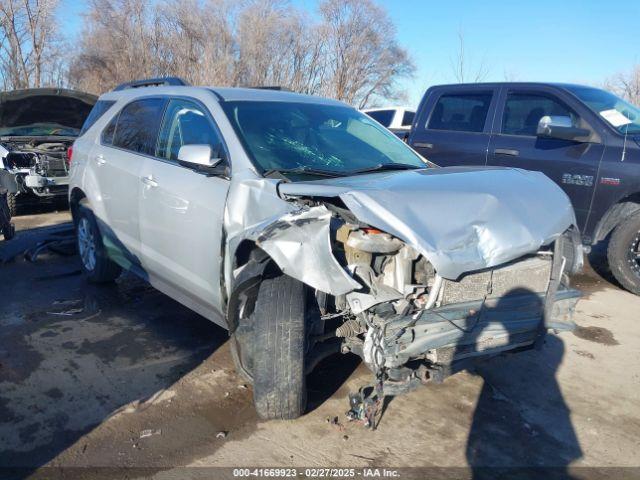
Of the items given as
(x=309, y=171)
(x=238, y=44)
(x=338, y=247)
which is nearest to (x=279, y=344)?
(x=338, y=247)

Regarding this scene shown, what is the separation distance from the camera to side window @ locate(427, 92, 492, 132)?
6.42m

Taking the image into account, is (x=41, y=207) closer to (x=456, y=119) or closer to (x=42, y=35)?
(x=456, y=119)

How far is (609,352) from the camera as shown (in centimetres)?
415

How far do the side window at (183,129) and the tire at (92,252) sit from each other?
1408 mm

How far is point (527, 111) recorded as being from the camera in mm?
6070

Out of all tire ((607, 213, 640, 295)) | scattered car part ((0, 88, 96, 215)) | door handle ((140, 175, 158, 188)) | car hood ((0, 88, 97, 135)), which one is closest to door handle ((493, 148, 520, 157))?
tire ((607, 213, 640, 295))

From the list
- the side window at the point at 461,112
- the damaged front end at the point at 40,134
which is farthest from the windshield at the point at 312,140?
the damaged front end at the point at 40,134

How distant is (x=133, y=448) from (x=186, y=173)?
180cm

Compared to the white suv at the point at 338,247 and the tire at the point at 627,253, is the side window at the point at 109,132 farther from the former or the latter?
the tire at the point at 627,253

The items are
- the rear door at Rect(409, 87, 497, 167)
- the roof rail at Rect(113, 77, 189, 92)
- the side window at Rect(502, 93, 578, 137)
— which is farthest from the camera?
the rear door at Rect(409, 87, 497, 167)

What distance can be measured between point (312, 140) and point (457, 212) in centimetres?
148

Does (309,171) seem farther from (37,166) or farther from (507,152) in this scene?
(37,166)

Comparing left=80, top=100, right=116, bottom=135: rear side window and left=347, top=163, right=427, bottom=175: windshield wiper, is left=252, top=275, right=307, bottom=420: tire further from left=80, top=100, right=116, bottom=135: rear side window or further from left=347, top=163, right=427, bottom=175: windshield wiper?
left=80, top=100, right=116, bottom=135: rear side window

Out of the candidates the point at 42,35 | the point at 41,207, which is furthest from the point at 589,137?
the point at 42,35
